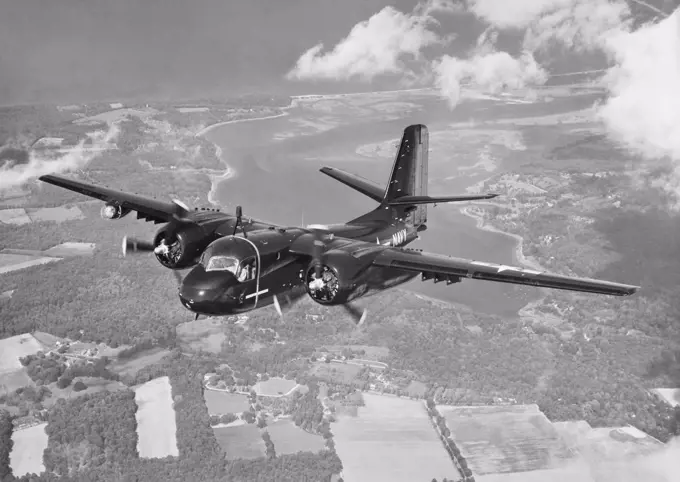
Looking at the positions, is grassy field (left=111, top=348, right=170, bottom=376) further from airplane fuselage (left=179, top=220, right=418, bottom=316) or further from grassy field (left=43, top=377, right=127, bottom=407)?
airplane fuselage (left=179, top=220, right=418, bottom=316)

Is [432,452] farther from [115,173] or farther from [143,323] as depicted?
[115,173]

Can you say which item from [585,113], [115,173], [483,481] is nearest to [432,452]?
[483,481]

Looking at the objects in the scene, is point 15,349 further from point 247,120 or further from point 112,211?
point 247,120

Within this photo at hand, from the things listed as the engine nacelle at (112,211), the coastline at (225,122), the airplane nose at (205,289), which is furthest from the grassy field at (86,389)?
the coastline at (225,122)

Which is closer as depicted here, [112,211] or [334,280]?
[334,280]

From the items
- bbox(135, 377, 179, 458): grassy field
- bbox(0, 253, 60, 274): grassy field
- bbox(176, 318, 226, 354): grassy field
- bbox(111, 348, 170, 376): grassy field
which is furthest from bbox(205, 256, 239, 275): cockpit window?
bbox(0, 253, 60, 274): grassy field

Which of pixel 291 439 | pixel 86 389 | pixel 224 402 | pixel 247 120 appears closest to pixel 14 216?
pixel 86 389
